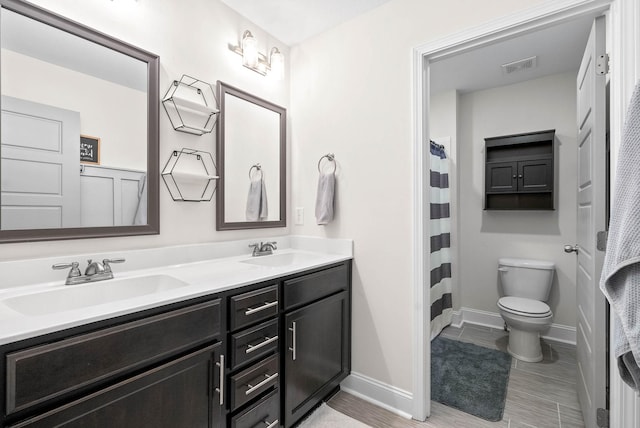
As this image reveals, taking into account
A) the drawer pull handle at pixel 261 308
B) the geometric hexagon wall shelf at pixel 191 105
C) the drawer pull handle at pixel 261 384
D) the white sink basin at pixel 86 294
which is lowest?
the drawer pull handle at pixel 261 384

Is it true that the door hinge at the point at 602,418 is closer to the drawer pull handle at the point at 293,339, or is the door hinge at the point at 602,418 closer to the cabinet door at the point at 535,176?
the drawer pull handle at the point at 293,339

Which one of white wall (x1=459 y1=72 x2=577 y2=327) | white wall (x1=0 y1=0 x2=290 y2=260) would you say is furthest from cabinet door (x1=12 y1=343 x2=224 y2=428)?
white wall (x1=459 y1=72 x2=577 y2=327)

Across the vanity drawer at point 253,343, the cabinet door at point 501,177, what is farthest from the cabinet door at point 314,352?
the cabinet door at point 501,177

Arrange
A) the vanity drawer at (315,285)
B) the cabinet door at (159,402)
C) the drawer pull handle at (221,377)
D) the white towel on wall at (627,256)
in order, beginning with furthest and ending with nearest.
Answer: the vanity drawer at (315,285) < the drawer pull handle at (221,377) < the cabinet door at (159,402) < the white towel on wall at (627,256)

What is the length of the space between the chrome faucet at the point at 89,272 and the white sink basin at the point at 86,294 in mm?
39

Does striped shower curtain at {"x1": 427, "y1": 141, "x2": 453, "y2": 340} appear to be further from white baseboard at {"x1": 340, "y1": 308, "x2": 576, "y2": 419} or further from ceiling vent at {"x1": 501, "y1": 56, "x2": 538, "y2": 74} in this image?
white baseboard at {"x1": 340, "y1": 308, "x2": 576, "y2": 419}

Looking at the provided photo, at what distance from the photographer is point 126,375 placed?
3.11 ft

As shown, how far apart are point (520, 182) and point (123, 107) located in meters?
3.22

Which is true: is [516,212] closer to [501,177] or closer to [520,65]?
[501,177]

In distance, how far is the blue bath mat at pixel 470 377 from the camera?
184cm

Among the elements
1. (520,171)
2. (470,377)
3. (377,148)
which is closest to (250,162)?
(377,148)

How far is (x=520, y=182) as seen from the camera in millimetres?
2902

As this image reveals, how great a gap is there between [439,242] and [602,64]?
176 centimetres

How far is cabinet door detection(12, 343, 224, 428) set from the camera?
2.79ft
